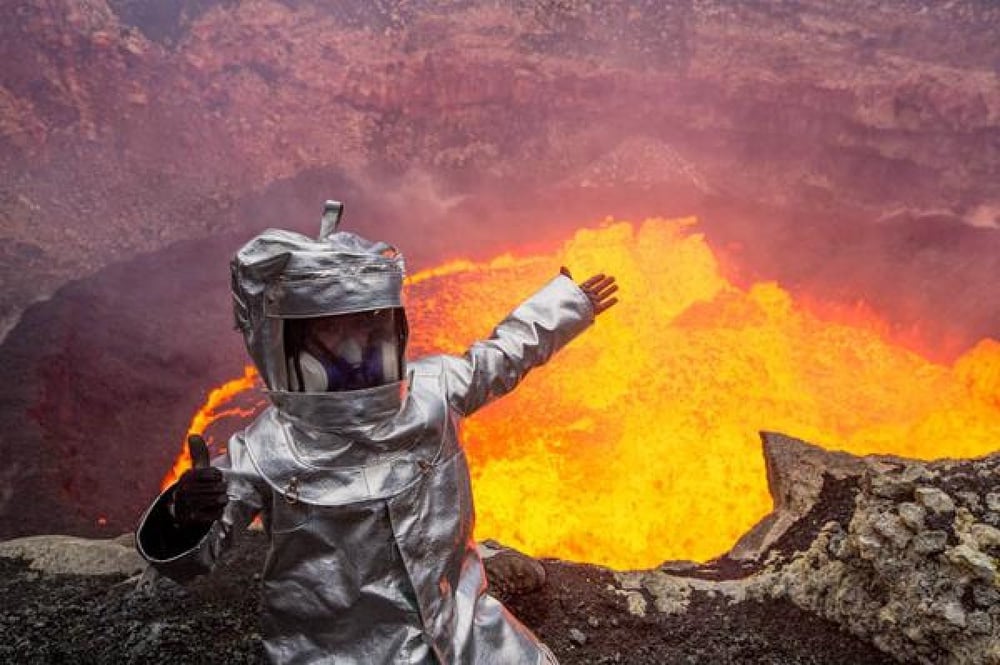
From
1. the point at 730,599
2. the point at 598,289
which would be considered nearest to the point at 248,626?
the point at 598,289

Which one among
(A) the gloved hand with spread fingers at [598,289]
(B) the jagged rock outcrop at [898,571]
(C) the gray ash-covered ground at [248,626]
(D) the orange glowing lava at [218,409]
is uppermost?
(A) the gloved hand with spread fingers at [598,289]

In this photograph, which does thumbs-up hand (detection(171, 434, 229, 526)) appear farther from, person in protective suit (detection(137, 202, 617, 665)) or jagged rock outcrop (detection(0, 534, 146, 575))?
jagged rock outcrop (detection(0, 534, 146, 575))

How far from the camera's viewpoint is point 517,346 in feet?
10.1

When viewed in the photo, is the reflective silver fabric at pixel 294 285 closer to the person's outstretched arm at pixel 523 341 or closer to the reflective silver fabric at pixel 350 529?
the reflective silver fabric at pixel 350 529

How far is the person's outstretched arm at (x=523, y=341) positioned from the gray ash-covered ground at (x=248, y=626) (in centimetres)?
175

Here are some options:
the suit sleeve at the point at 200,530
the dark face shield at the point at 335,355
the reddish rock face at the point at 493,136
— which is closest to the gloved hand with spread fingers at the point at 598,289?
the dark face shield at the point at 335,355

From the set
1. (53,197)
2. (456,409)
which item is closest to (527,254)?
(53,197)

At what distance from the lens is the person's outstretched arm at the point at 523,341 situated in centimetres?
288

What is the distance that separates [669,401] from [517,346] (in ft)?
19.9

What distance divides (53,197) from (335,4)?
21.2ft

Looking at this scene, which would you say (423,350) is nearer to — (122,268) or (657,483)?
(657,483)

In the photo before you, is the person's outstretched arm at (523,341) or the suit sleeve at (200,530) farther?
the person's outstretched arm at (523,341)

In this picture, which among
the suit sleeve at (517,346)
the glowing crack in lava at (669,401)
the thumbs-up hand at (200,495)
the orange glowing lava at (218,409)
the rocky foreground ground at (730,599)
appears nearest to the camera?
the thumbs-up hand at (200,495)

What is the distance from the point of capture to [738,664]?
358 centimetres
